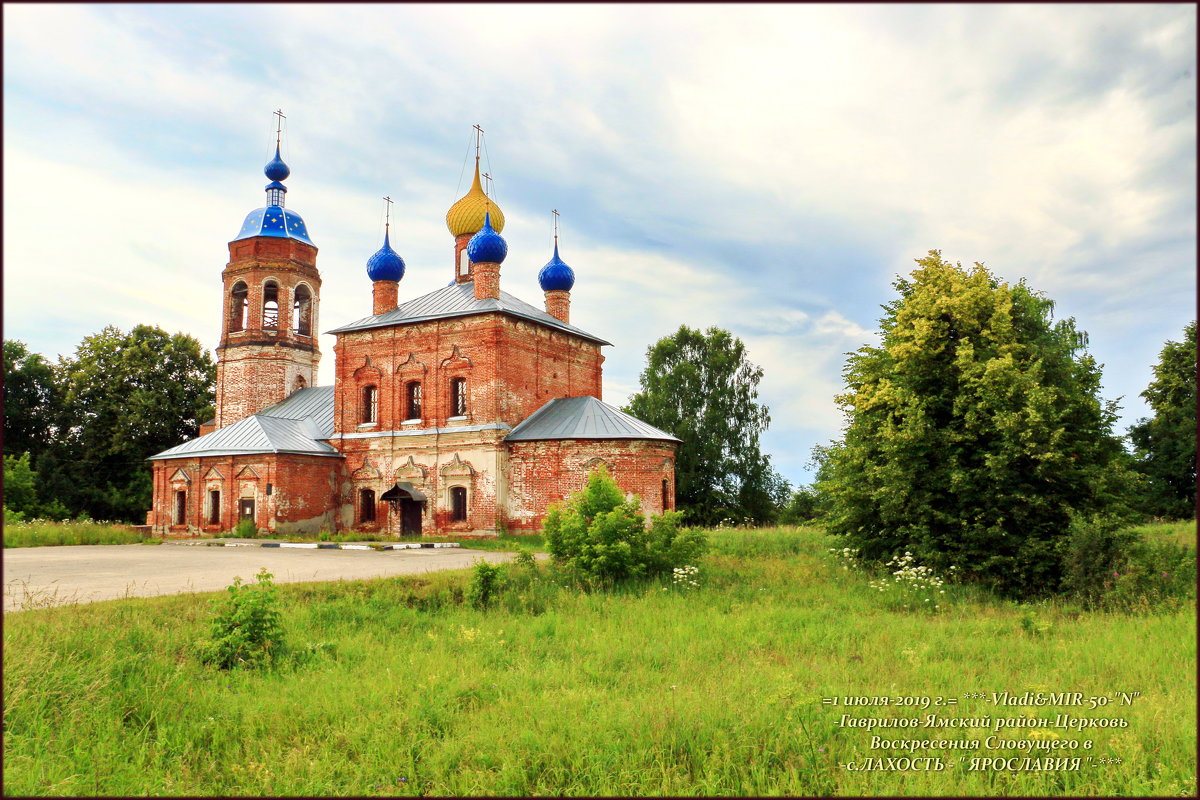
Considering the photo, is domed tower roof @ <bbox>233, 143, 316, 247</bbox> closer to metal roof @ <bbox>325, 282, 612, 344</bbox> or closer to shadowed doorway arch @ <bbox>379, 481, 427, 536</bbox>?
metal roof @ <bbox>325, 282, 612, 344</bbox>

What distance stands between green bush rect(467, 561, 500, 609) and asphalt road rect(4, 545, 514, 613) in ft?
7.49

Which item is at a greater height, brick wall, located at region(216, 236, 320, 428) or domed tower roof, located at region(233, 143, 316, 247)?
domed tower roof, located at region(233, 143, 316, 247)

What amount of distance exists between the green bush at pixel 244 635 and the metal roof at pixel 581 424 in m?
14.8

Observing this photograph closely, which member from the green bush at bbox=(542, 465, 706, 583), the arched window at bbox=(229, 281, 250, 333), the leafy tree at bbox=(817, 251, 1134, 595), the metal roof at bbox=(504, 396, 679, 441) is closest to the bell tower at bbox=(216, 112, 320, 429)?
the arched window at bbox=(229, 281, 250, 333)

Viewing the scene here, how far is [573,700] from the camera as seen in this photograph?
660 cm

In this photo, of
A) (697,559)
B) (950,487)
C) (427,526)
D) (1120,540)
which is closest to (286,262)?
(427,526)

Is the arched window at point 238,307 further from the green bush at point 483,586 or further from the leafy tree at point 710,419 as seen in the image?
the green bush at point 483,586

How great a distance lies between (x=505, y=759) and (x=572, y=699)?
3.54 ft

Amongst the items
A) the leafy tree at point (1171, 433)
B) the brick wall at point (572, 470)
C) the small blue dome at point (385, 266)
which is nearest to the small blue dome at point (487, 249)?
the small blue dome at point (385, 266)

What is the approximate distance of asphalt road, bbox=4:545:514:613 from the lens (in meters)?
10.8

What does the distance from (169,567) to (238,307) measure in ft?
66.3

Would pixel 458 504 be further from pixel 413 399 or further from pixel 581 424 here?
pixel 581 424

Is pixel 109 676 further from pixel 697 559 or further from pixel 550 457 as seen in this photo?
pixel 550 457

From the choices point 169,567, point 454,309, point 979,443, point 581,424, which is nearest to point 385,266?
point 454,309
